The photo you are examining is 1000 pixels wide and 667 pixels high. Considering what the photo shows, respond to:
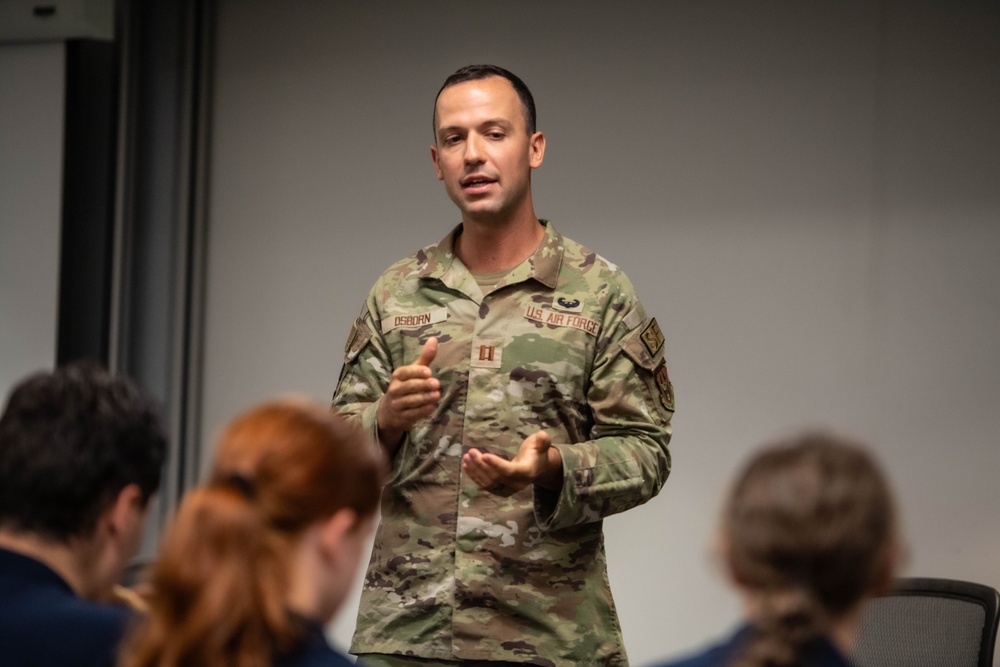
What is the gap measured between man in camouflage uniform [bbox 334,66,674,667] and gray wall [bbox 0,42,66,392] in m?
2.03

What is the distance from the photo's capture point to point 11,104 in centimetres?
394

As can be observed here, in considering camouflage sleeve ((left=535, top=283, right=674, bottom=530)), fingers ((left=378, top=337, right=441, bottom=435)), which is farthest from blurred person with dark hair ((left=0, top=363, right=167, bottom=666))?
camouflage sleeve ((left=535, top=283, right=674, bottom=530))

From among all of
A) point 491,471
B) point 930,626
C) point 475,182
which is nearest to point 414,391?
point 491,471

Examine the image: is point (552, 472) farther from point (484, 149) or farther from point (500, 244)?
point (484, 149)

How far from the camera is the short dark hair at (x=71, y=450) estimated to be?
1.35 m

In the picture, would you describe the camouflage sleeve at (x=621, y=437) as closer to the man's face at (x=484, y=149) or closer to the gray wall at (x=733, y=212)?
the man's face at (x=484, y=149)

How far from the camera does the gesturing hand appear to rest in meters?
1.79

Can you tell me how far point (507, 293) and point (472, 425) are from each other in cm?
25

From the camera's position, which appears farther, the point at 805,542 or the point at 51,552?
the point at 51,552

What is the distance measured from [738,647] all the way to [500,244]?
1205 millimetres

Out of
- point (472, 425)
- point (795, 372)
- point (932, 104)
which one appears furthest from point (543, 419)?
point (932, 104)

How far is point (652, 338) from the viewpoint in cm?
212

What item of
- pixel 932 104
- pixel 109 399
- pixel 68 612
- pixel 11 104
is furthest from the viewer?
pixel 11 104

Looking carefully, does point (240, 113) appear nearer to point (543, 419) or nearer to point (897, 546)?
point (543, 419)
